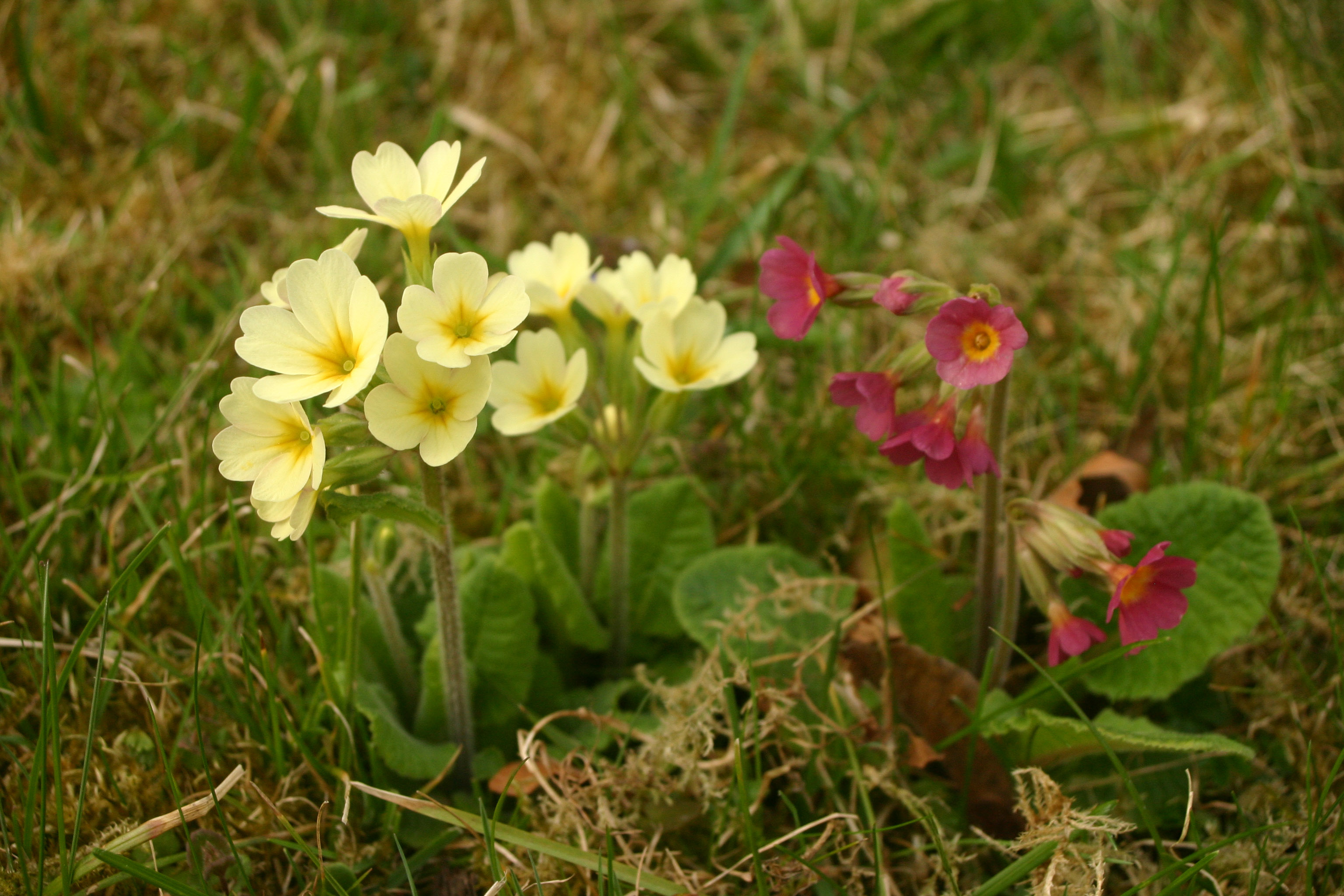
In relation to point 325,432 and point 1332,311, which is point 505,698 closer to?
point 325,432

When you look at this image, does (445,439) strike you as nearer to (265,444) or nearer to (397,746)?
(265,444)

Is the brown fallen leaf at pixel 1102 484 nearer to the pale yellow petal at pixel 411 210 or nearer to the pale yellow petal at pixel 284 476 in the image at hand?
the pale yellow petal at pixel 411 210

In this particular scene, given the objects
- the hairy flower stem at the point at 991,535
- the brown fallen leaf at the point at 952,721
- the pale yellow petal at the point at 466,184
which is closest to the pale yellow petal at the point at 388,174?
the pale yellow petal at the point at 466,184

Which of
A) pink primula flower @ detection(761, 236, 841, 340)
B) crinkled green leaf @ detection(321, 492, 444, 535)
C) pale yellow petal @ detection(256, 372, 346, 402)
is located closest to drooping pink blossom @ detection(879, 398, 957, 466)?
pink primula flower @ detection(761, 236, 841, 340)

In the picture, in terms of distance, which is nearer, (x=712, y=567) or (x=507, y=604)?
(x=507, y=604)

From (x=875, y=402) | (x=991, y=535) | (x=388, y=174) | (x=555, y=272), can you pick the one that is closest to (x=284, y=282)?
(x=388, y=174)

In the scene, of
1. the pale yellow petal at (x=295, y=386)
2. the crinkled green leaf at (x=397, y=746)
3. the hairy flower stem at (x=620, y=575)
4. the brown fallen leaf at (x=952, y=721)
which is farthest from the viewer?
the hairy flower stem at (x=620, y=575)

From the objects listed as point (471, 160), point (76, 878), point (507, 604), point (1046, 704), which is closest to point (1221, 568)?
point (1046, 704)
